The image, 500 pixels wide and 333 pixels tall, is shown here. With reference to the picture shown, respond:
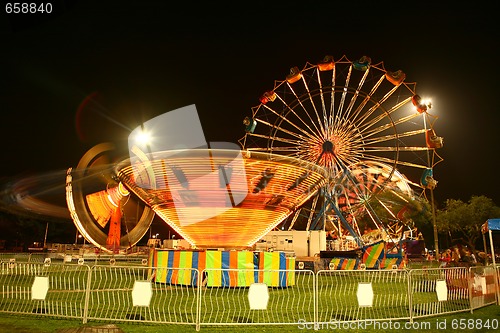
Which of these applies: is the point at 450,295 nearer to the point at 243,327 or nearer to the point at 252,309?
the point at 252,309

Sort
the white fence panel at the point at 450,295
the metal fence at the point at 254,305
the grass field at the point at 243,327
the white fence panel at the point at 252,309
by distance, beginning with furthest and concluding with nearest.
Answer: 1. the white fence panel at the point at 450,295
2. the metal fence at the point at 254,305
3. the white fence panel at the point at 252,309
4. the grass field at the point at 243,327

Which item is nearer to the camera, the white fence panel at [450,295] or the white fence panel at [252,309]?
the white fence panel at [252,309]

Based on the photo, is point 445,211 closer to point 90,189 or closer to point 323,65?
point 323,65

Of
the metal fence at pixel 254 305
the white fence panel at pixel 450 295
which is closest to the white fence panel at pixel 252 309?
the metal fence at pixel 254 305

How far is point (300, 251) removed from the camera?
26141mm

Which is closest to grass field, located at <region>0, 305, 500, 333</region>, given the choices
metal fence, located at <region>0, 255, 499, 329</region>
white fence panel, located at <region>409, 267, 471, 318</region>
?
metal fence, located at <region>0, 255, 499, 329</region>

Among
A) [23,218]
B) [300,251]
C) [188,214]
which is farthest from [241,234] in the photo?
[23,218]

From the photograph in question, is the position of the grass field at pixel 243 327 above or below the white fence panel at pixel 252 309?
below

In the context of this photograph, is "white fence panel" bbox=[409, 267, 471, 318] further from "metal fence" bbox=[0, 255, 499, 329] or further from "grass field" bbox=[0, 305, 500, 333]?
"grass field" bbox=[0, 305, 500, 333]

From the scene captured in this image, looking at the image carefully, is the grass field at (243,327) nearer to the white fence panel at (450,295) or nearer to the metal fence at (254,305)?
the metal fence at (254,305)

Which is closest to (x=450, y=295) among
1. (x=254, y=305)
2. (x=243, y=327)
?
(x=254, y=305)

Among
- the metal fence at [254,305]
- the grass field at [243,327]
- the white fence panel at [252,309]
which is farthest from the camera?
the metal fence at [254,305]

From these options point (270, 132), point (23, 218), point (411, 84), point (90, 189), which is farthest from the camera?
point (23, 218)

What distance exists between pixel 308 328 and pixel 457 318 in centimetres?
308
